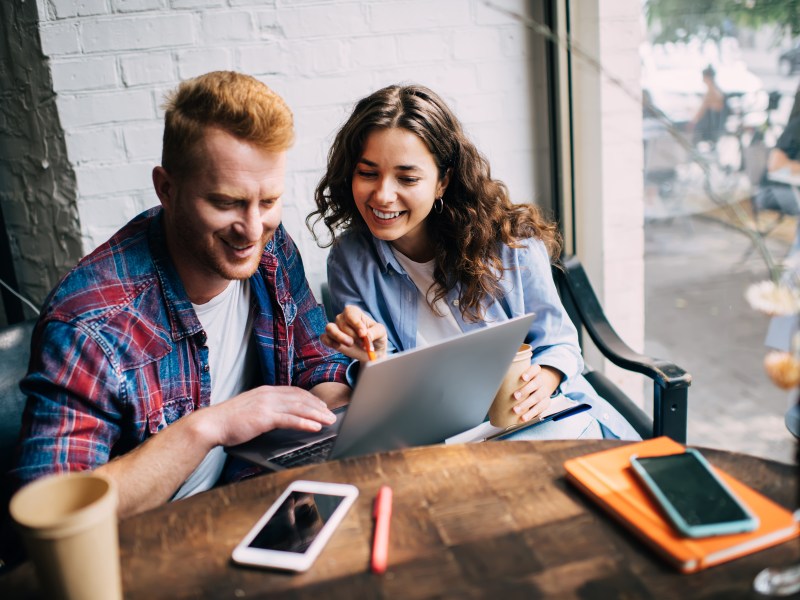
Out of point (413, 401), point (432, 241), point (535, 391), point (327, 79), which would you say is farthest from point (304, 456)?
point (327, 79)

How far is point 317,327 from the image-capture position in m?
1.71

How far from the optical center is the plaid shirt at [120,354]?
1189 millimetres

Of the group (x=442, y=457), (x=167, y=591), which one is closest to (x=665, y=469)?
(x=442, y=457)

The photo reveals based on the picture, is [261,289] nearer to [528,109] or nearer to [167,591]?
[167,591]

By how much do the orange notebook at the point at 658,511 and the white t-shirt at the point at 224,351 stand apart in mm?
804

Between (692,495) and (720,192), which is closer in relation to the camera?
(692,495)

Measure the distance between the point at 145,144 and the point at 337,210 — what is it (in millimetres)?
567

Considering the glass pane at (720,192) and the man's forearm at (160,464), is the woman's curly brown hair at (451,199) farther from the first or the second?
the man's forearm at (160,464)

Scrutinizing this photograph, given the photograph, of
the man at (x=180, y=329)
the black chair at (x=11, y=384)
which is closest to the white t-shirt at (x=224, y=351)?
the man at (x=180, y=329)

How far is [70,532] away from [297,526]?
308 millimetres

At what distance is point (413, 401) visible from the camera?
3.73ft

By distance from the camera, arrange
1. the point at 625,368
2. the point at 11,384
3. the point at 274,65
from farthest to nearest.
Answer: the point at 274,65, the point at 625,368, the point at 11,384

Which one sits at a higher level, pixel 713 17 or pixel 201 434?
pixel 713 17

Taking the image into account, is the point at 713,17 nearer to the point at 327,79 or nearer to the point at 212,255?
the point at 327,79
